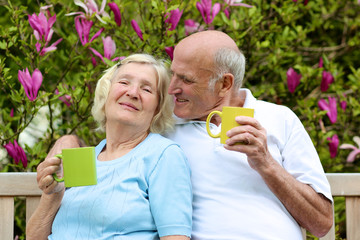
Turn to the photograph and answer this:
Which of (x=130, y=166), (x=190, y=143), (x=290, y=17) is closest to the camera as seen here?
(x=130, y=166)

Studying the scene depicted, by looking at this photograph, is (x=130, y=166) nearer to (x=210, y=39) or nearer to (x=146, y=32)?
(x=210, y=39)

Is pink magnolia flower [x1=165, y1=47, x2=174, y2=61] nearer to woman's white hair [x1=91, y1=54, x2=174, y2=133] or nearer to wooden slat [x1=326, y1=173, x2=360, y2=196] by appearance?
woman's white hair [x1=91, y1=54, x2=174, y2=133]

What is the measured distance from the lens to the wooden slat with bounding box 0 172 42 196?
264 centimetres

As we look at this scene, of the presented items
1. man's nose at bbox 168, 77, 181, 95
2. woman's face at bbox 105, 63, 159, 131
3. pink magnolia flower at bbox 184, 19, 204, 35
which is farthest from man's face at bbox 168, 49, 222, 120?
pink magnolia flower at bbox 184, 19, 204, 35

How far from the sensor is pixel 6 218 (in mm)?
2652

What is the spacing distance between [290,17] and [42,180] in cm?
176

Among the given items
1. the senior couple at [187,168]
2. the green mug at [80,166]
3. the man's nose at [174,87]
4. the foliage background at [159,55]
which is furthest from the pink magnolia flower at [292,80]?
the green mug at [80,166]

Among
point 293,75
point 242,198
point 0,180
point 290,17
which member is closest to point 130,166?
point 242,198

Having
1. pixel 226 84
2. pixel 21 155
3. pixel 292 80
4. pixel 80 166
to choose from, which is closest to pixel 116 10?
pixel 226 84

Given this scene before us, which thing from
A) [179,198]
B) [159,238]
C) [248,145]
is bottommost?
[159,238]

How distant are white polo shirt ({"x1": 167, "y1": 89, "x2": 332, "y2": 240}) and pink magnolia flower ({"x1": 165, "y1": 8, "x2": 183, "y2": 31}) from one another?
21.5 inches

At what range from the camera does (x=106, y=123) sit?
2596mm

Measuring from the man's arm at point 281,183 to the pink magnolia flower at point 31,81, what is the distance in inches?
37.6

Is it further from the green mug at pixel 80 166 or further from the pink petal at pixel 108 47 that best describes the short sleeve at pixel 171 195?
the pink petal at pixel 108 47
